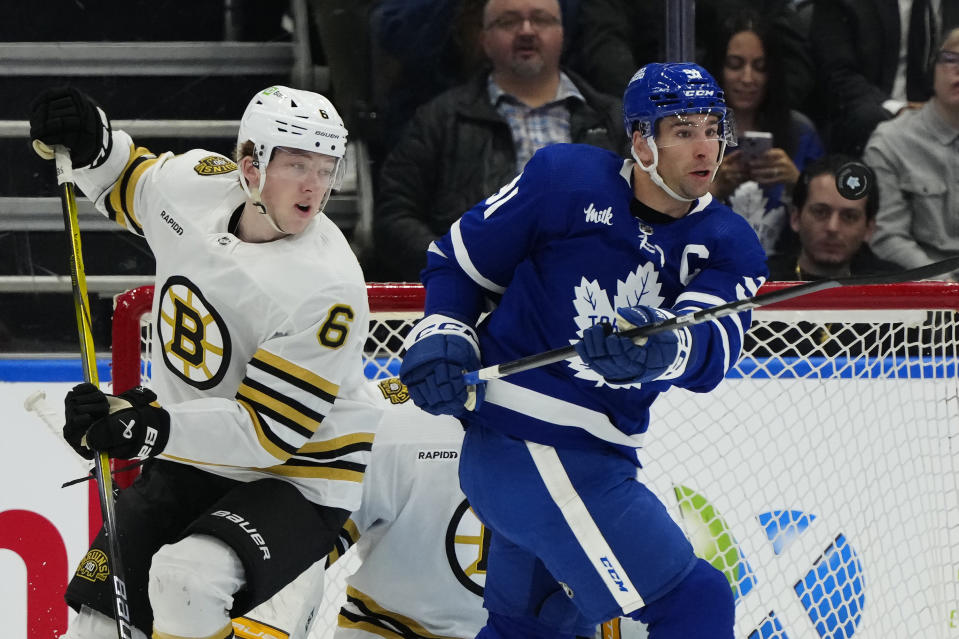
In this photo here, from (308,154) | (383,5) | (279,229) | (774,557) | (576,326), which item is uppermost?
(383,5)

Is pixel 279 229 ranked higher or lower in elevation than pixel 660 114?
lower

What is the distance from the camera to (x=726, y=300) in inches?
72.5

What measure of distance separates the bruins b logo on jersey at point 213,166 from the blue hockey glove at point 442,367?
539 millimetres

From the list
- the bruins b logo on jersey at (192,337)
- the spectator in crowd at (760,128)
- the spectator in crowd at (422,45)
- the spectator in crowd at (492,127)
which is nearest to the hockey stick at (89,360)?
the bruins b logo on jersey at (192,337)

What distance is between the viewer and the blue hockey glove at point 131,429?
73.2 inches

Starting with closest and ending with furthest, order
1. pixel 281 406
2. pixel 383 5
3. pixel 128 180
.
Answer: pixel 281 406 → pixel 128 180 → pixel 383 5

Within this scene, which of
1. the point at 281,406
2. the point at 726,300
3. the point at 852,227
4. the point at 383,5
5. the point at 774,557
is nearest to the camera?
the point at 726,300

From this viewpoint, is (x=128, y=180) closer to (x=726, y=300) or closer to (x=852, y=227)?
(x=726, y=300)

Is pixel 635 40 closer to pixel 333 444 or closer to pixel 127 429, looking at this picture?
A: pixel 333 444

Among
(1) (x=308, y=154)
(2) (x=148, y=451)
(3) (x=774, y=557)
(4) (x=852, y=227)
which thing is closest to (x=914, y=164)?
(4) (x=852, y=227)

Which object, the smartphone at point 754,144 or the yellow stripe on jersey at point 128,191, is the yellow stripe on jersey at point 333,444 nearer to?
the yellow stripe on jersey at point 128,191

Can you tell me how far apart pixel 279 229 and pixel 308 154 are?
14cm

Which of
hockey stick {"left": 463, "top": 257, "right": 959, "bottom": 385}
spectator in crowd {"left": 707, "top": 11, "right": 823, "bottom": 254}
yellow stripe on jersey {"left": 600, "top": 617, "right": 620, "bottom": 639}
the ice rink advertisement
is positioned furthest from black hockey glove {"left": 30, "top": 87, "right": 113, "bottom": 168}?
Result: spectator in crowd {"left": 707, "top": 11, "right": 823, "bottom": 254}

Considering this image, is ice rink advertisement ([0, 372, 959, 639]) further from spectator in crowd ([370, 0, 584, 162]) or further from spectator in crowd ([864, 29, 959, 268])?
spectator in crowd ([370, 0, 584, 162])
